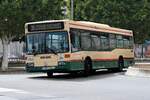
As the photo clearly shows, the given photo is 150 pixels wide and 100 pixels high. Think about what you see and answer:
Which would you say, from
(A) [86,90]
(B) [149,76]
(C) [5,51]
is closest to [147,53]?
(C) [5,51]

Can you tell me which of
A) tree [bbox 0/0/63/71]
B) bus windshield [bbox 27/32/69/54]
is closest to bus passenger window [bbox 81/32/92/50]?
bus windshield [bbox 27/32/69/54]

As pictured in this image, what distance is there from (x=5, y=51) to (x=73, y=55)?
20.3 meters

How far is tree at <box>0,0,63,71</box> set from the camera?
4316 centimetres

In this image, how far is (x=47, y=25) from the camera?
2688 cm

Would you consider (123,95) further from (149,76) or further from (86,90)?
(149,76)

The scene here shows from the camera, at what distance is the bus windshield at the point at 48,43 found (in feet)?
86.6

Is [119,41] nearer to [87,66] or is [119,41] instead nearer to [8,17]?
[87,66]

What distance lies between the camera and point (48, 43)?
26.6 meters

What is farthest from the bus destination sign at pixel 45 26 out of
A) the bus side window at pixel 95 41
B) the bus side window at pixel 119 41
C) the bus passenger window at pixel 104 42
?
the bus side window at pixel 119 41

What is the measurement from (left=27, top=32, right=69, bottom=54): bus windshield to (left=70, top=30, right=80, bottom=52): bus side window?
40cm

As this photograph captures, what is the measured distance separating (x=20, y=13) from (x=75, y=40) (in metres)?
17.1

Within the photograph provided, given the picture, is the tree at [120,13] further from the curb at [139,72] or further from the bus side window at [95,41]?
the curb at [139,72]

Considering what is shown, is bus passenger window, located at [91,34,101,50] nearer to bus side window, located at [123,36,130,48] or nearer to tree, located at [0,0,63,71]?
bus side window, located at [123,36,130,48]

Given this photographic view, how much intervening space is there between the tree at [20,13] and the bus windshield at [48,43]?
16.4 metres
